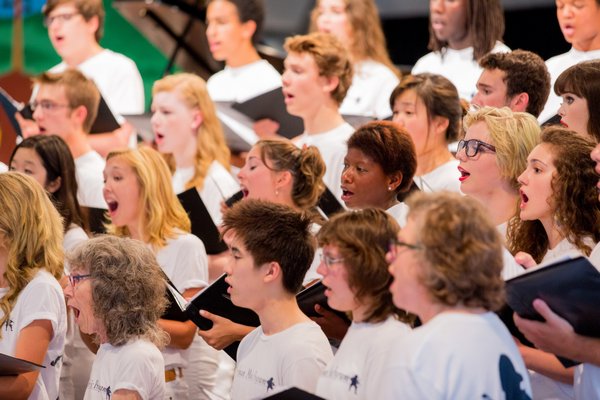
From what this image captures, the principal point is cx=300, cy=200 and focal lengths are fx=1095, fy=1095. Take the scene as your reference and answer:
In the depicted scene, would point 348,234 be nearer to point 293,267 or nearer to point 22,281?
point 293,267

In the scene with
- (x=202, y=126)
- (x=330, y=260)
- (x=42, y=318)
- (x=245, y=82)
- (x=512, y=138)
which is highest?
(x=330, y=260)

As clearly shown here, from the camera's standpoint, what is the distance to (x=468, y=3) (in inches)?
230

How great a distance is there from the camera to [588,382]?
3.18 metres

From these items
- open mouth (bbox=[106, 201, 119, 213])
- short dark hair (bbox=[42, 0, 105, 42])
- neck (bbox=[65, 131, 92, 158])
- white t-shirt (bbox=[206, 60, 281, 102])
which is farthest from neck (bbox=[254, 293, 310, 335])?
short dark hair (bbox=[42, 0, 105, 42])

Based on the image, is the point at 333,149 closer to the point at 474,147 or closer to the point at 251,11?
the point at 474,147

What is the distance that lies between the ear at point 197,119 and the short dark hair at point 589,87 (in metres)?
2.34

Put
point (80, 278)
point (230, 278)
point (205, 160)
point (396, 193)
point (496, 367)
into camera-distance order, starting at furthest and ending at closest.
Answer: point (205, 160)
point (396, 193)
point (80, 278)
point (230, 278)
point (496, 367)

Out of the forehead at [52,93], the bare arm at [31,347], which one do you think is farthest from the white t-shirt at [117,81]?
the bare arm at [31,347]

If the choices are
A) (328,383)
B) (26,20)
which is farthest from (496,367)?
(26,20)

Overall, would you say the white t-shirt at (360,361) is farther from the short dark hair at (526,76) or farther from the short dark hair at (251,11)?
the short dark hair at (251,11)

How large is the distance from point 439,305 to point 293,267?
38.0 inches

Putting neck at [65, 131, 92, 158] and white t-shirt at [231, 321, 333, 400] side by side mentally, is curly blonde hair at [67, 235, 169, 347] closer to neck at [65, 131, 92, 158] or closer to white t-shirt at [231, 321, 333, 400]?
white t-shirt at [231, 321, 333, 400]

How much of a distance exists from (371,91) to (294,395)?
13.1 feet

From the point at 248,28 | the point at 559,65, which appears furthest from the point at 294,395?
the point at 248,28
